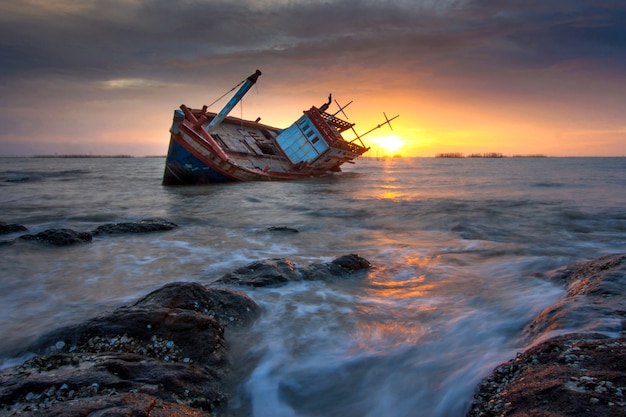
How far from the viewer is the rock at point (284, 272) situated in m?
5.48

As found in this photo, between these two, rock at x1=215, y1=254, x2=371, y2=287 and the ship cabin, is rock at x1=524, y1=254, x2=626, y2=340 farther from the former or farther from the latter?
the ship cabin

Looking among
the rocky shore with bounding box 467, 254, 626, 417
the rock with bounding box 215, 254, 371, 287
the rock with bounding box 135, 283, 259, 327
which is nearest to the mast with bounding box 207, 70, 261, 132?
the rock with bounding box 215, 254, 371, 287

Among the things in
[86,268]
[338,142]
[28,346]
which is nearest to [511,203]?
[338,142]

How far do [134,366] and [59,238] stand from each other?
21.3 feet

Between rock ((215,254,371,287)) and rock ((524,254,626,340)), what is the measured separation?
278 cm

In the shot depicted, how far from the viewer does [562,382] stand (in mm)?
2234

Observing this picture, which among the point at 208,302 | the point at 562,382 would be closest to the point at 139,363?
the point at 208,302

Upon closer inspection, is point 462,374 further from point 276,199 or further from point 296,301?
point 276,199

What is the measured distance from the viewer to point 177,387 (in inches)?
103

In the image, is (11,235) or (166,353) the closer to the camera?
(166,353)

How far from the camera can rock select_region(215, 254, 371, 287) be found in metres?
5.48

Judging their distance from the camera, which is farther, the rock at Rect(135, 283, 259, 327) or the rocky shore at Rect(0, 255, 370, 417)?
the rock at Rect(135, 283, 259, 327)

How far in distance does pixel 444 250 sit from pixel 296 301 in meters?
4.31

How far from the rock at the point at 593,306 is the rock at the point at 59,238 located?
26.7 feet
